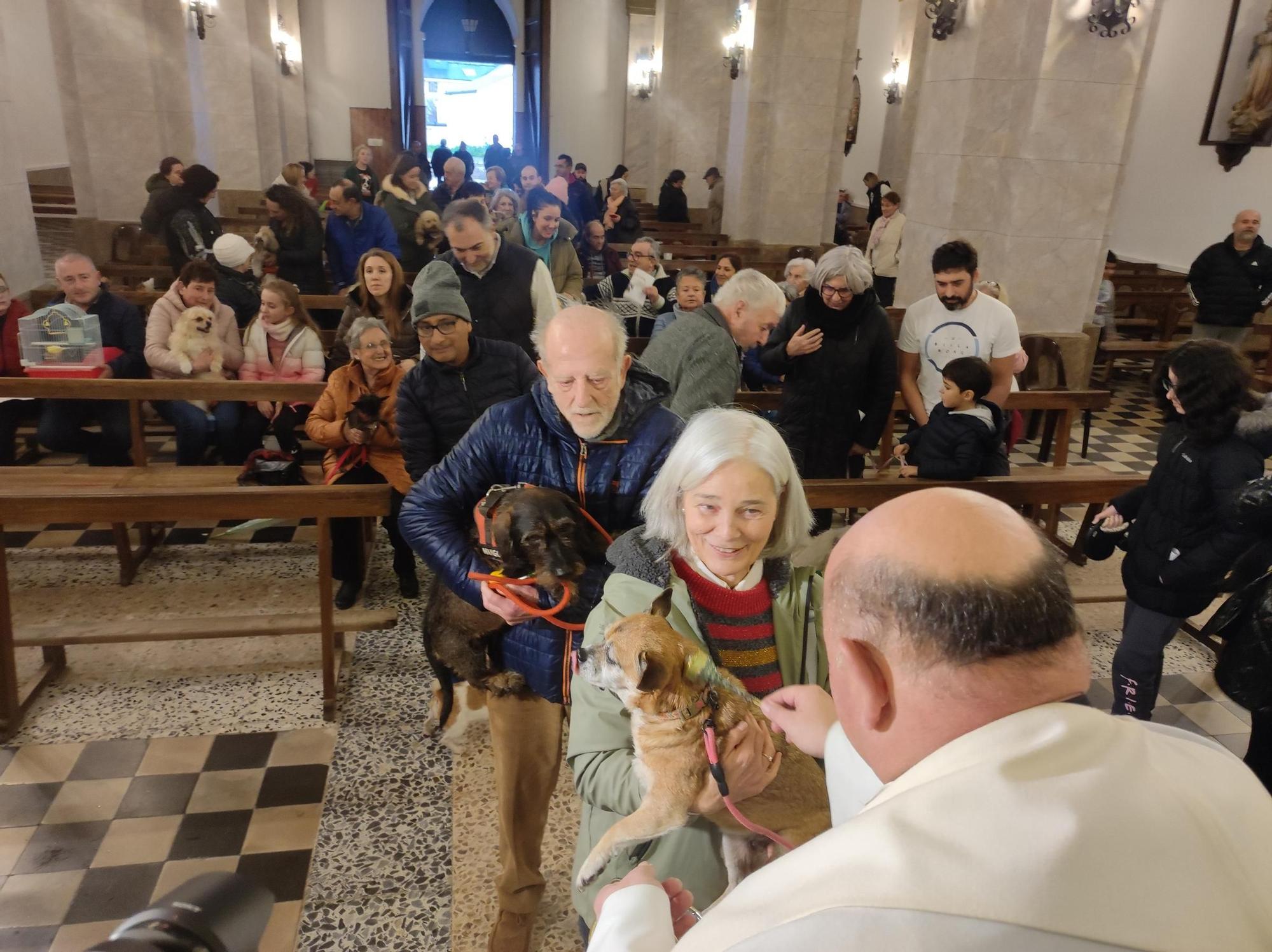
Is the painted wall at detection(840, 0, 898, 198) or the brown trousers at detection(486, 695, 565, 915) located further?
the painted wall at detection(840, 0, 898, 198)

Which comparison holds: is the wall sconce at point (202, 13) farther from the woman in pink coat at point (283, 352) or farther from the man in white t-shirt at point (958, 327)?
the man in white t-shirt at point (958, 327)

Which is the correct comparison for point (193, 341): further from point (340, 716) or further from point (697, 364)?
point (697, 364)

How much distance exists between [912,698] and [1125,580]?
2.77 m

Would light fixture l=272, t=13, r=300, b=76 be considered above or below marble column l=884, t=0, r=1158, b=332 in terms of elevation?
above

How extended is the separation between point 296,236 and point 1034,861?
6.99 metres

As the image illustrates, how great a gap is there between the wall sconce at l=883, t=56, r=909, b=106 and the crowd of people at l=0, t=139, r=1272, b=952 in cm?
1365

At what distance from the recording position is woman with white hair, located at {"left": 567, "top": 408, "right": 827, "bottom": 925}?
156 cm

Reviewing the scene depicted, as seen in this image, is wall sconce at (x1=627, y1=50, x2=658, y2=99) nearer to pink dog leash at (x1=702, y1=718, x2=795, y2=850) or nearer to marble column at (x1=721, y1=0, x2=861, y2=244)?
marble column at (x1=721, y1=0, x2=861, y2=244)

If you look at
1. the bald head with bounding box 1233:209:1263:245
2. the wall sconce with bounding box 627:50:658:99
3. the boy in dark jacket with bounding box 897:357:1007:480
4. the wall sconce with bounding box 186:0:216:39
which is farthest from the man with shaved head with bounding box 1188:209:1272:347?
the wall sconce with bounding box 627:50:658:99

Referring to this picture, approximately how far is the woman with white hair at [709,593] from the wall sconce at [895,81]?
60.6 feet

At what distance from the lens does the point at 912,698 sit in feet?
2.88

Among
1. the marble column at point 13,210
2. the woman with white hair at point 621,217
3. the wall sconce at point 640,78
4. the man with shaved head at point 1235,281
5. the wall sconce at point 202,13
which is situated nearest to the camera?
the marble column at point 13,210

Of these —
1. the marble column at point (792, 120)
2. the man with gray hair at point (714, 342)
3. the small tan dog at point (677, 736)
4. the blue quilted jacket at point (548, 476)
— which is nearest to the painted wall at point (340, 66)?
the marble column at point (792, 120)

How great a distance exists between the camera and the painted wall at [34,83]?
659 inches
